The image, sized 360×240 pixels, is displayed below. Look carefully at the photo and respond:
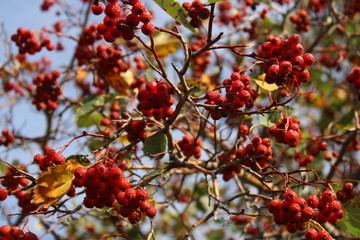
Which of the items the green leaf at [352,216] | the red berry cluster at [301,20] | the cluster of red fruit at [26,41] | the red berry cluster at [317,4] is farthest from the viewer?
the red berry cluster at [317,4]

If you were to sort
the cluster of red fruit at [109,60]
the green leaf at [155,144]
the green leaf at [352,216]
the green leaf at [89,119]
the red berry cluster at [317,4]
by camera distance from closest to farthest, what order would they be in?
the green leaf at [352,216] < the green leaf at [155,144] < the cluster of red fruit at [109,60] < the green leaf at [89,119] < the red berry cluster at [317,4]

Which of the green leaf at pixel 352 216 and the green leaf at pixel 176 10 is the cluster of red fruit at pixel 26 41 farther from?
the green leaf at pixel 352 216

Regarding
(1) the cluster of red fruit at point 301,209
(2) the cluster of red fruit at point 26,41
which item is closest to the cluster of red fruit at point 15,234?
(1) the cluster of red fruit at point 301,209

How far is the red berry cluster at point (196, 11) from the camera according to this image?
236 centimetres

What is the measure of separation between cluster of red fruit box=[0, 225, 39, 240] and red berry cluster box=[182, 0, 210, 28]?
62.0 inches

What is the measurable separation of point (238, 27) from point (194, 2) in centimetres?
289

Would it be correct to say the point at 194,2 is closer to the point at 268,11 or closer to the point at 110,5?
the point at 110,5

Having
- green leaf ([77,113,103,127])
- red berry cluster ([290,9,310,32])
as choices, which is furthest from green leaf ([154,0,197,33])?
red berry cluster ([290,9,310,32])

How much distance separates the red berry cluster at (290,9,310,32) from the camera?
4.82m

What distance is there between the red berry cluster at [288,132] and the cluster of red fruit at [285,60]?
30 centimetres

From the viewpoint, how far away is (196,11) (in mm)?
2387

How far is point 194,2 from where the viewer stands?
240 centimetres

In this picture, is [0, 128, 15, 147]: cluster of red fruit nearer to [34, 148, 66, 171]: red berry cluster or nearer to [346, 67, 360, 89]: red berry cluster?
[34, 148, 66, 171]: red berry cluster

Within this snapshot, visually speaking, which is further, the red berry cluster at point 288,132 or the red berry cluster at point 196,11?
the red berry cluster at point 288,132
